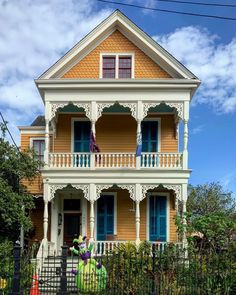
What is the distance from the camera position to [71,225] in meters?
23.6

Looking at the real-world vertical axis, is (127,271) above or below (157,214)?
below

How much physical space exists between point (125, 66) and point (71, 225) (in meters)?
7.82

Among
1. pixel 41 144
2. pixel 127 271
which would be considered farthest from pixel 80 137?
pixel 127 271

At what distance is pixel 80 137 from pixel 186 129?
5.27 m

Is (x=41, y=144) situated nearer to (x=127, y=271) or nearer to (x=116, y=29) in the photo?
(x=116, y=29)

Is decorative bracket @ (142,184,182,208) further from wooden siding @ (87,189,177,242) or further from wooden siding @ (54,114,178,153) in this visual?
wooden siding @ (54,114,178,153)

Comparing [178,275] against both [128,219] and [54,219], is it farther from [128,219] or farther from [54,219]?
[54,219]

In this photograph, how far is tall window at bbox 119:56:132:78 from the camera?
23094 millimetres

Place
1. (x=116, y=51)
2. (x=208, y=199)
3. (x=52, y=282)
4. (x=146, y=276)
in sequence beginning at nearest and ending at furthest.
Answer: (x=52, y=282), (x=146, y=276), (x=116, y=51), (x=208, y=199)

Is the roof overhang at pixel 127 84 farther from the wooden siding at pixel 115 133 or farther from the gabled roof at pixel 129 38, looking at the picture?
the wooden siding at pixel 115 133

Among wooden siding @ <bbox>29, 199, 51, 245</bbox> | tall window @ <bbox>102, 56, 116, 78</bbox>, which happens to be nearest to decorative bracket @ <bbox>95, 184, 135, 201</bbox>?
wooden siding @ <bbox>29, 199, 51, 245</bbox>

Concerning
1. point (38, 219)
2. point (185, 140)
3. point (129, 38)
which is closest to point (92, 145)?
point (185, 140)

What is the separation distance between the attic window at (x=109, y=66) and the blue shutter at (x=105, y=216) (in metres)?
5.63

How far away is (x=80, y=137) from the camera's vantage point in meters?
23.8
